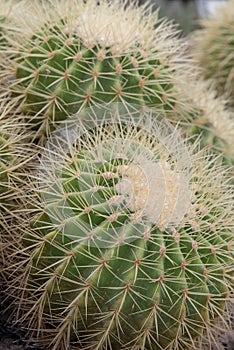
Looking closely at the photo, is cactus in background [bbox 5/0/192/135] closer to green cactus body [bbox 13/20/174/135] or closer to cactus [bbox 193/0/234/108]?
green cactus body [bbox 13/20/174/135]

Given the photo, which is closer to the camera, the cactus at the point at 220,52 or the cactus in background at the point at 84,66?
the cactus in background at the point at 84,66

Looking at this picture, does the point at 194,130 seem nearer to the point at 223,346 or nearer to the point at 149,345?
the point at 223,346

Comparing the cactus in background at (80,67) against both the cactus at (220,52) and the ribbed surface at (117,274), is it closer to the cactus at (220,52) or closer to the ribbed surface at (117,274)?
Answer: the ribbed surface at (117,274)

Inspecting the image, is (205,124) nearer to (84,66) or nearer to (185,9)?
(84,66)

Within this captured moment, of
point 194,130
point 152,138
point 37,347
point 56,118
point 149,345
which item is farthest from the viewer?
point 194,130

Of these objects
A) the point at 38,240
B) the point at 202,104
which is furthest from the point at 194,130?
the point at 38,240

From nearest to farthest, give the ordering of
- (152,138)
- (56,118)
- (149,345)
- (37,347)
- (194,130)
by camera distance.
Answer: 1. (149,345)
2. (37,347)
3. (152,138)
4. (56,118)
5. (194,130)

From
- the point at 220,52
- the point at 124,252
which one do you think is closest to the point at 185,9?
the point at 220,52

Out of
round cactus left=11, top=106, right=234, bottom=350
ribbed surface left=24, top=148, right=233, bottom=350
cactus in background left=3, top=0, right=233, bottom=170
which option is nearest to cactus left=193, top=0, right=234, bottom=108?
cactus in background left=3, top=0, right=233, bottom=170

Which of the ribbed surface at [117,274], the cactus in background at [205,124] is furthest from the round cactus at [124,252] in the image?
the cactus in background at [205,124]
